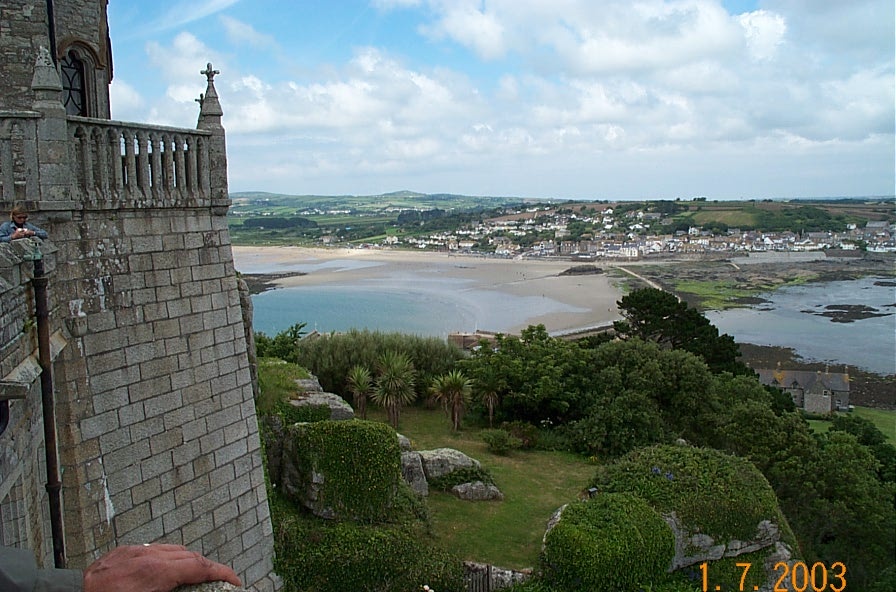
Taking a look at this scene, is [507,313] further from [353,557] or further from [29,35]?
[29,35]

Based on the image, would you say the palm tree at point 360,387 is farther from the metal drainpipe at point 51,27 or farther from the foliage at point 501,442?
the metal drainpipe at point 51,27

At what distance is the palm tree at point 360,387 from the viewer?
20062mm

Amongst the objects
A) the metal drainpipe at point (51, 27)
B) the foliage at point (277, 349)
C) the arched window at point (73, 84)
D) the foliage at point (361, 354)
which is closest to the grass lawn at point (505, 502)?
the foliage at point (361, 354)

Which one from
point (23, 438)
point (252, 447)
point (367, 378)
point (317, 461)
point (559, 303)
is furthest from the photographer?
point (559, 303)

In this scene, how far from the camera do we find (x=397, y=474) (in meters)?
11.2

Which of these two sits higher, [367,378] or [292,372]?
[292,372]

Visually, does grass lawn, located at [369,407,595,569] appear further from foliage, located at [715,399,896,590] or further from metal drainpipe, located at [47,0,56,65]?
metal drainpipe, located at [47,0,56,65]

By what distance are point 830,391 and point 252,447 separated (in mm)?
34226

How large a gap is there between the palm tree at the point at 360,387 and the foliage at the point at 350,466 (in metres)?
8.87

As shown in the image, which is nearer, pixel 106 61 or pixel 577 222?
pixel 106 61

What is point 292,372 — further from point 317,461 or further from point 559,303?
point 559,303

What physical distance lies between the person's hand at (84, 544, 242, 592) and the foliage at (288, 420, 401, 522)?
8417mm

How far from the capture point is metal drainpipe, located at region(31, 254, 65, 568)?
543cm

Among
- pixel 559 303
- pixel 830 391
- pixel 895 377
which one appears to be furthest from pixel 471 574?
pixel 559 303
